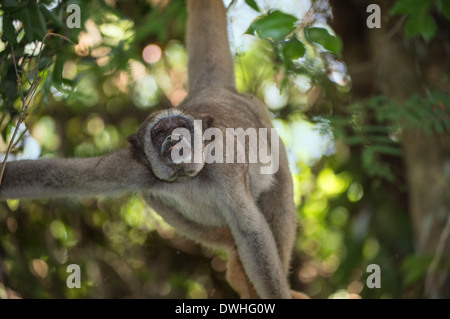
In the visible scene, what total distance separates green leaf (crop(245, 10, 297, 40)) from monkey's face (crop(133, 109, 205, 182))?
1.25 metres

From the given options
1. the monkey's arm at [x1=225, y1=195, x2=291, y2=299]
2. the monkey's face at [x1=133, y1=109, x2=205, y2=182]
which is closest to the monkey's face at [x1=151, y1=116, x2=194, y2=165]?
the monkey's face at [x1=133, y1=109, x2=205, y2=182]

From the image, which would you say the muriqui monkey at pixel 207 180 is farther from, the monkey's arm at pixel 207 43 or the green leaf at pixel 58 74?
the green leaf at pixel 58 74

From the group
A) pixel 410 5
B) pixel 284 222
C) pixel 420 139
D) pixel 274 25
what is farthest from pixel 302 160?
pixel 274 25

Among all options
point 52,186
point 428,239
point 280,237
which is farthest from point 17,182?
point 428,239

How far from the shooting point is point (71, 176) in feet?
14.3

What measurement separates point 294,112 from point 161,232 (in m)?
2.90

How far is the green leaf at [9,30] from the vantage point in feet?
12.3

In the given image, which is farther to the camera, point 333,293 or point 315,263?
point 315,263

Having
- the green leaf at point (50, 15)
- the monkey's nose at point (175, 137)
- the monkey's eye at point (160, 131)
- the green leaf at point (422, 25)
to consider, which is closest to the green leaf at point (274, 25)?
the monkey's nose at point (175, 137)

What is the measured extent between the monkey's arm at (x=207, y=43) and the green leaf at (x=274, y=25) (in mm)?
2136

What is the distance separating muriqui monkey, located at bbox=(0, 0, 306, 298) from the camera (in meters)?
4.40

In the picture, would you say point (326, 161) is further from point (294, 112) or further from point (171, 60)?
point (171, 60)

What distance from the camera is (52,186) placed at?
4.33 meters
